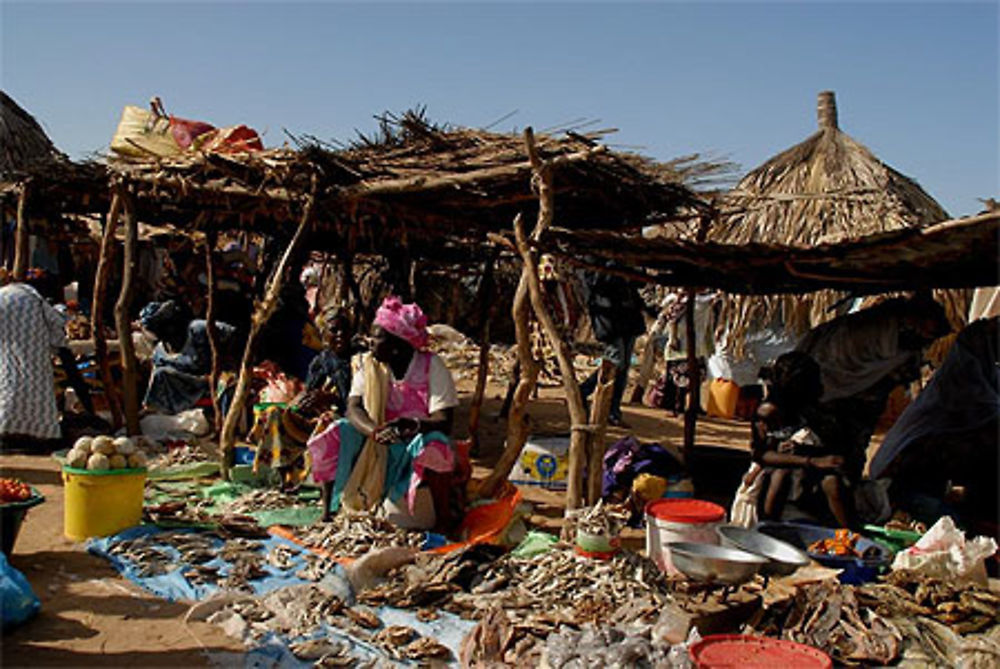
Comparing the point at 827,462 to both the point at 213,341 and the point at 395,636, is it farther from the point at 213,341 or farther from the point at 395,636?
the point at 213,341

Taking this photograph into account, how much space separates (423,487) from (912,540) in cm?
312

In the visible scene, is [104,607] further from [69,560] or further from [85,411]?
[85,411]

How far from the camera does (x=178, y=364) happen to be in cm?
938

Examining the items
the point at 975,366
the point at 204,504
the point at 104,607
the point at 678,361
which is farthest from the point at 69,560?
the point at 678,361

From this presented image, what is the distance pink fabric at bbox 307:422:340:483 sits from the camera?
561 centimetres

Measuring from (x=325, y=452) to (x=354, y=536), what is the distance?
665 millimetres

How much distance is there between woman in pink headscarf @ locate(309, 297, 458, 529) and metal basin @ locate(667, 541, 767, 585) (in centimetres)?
184

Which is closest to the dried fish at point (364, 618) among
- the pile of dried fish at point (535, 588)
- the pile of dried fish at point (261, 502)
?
the pile of dried fish at point (535, 588)

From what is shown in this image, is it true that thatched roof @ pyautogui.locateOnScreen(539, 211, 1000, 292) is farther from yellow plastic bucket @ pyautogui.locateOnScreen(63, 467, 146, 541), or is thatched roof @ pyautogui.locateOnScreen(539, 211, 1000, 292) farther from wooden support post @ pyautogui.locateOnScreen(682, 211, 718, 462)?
yellow plastic bucket @ pyautogui.locateOnScreen(63, 467, 146, 541)

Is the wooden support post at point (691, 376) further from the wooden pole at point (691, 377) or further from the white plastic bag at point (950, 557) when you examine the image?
the white plastic bag at point (950, 557)

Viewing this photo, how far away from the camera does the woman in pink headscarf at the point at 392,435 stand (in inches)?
218

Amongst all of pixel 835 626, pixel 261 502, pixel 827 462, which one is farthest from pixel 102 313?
pixel 835 626

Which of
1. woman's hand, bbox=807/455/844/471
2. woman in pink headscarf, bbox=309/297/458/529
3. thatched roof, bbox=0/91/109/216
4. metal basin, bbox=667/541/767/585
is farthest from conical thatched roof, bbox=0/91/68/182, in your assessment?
metal basin, bbox=667/541/767/585

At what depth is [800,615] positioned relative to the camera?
4.03m
